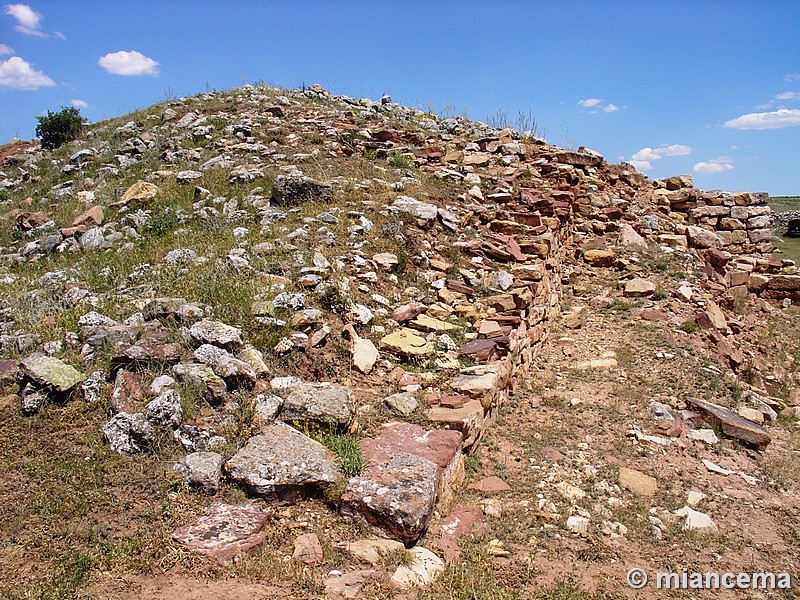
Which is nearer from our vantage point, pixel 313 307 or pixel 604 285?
pixel 313 307

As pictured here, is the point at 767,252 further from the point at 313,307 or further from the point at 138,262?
the point at 138,262

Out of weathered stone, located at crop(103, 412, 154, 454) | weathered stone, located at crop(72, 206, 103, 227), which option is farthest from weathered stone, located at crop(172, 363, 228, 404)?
weathered stone, located at crop(72, 206, 103, 227)

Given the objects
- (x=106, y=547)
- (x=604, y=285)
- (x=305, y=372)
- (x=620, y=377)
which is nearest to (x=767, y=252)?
(x=604, y=285)

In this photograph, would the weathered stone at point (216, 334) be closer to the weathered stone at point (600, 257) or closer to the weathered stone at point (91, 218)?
the weathered stone at point (91, 218)

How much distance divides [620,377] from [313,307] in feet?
11.8

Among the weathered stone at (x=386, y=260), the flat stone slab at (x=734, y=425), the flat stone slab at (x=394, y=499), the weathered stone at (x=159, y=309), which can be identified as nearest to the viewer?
the flat stone slab at (x=394, y=499)

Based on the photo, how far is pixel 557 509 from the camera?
405 cm

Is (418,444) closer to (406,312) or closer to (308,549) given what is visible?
(308,549)

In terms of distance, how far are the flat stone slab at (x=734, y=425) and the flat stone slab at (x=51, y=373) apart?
5.72 m

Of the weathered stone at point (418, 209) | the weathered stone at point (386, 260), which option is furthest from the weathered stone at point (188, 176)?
the weathered stone at point (386, 260)

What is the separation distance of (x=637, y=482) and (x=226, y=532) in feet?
10.5

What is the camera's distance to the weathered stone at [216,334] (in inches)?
182

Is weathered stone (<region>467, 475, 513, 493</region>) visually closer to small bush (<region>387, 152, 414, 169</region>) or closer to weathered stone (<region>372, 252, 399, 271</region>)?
weathered stone (<region>372, 252, 399, 271</region>)

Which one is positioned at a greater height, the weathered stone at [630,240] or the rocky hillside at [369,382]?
the weathered stone at [630,240]
